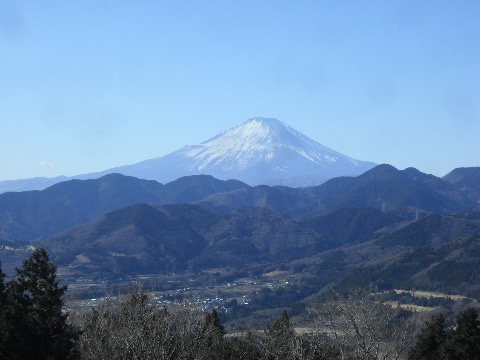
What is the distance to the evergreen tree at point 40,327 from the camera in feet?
72.2

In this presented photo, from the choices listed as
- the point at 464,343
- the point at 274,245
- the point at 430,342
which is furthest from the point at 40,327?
the point at 274,245

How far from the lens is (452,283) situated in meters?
93.5

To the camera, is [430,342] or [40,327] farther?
[430,342]

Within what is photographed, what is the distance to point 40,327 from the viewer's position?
22734 mm

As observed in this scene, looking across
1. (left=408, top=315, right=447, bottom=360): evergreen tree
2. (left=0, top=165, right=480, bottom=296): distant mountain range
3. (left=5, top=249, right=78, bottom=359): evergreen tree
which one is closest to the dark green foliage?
(left=408, top=315, right=447, bottom=360): evergreen tree

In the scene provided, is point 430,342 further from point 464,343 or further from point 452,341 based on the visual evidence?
point 464,343

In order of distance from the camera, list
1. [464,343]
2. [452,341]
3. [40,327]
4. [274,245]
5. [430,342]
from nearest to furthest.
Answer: [40,327] → [464,343] → [452,341] → [430,342] → [274,245]

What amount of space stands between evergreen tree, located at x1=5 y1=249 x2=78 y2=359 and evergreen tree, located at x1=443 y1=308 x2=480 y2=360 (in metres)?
14.7

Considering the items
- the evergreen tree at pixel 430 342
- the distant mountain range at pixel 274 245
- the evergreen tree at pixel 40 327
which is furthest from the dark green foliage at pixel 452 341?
the distant mountain range at pixel 274 245

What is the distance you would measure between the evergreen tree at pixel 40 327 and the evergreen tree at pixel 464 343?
48.3 ft

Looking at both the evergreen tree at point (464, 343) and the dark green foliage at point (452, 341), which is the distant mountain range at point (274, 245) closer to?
the dark green foliage at point (452, 341)

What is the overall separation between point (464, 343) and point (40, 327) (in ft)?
53.8

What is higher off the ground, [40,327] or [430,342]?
[40,327]

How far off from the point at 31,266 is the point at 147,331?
4.77 meters
